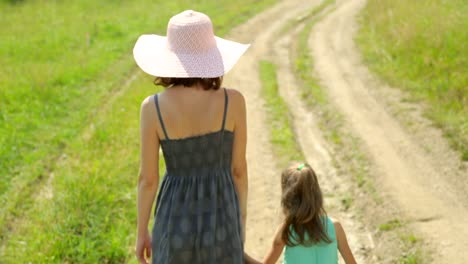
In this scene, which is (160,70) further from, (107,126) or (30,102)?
(30,102)

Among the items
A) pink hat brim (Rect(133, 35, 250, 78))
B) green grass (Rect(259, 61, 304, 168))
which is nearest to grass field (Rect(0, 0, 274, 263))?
green grass (Rect(259, 61, 304, 168))

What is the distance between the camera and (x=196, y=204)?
3250 mm

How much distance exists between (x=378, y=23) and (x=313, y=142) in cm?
707

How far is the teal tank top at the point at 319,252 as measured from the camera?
392cm

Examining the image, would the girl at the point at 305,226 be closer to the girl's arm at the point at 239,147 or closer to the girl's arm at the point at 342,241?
the girl's arm at the point at 342,241

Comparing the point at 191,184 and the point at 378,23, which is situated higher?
the point at 191,184

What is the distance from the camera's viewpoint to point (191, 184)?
325 cm

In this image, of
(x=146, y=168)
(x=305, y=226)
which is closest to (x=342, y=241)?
(x=305, y=226)

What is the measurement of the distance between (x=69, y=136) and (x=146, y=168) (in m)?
6.30

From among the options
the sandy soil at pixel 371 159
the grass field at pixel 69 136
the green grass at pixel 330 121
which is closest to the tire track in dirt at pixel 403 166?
the sandy soil at pixel 371 159

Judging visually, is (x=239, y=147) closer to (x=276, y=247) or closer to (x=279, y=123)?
(x=276, y=247)

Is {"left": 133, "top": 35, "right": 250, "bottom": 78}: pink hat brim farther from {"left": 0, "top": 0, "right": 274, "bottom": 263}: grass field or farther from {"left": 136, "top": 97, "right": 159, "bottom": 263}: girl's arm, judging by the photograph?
{"left": 0, "top": 0, "right": 274, "bottom": 263}: grass field

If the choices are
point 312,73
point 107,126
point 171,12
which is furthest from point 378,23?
point 107,126

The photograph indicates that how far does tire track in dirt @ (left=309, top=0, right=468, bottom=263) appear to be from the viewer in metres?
6.12
